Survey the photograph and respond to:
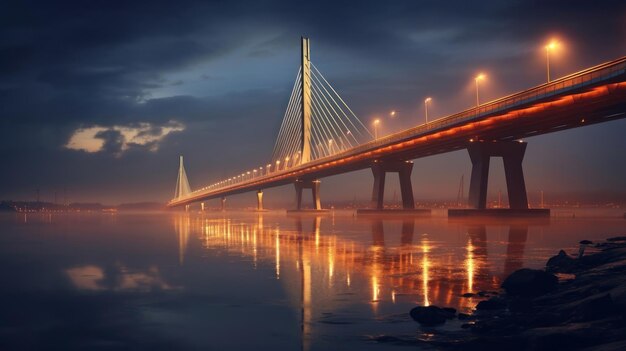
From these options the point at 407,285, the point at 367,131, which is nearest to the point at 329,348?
the point at 407,285

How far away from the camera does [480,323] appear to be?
38.5ft

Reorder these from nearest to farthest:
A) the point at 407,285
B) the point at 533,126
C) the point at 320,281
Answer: the point at 407,285 → the point at 320,281 → the point at 533,126

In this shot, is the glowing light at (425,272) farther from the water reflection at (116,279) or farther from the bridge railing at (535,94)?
the bridge railing at (535,94)

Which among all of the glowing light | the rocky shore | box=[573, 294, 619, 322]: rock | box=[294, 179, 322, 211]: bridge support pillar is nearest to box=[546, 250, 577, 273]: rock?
the rocky shore

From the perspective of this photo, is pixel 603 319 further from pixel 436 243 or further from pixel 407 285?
pixel 436 243

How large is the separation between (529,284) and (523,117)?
4682 cm

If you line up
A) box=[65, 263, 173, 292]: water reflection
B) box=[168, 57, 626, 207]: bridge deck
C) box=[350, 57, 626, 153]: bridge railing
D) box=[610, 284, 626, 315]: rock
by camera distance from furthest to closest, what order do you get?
1. box=[168, 57, 626, 207]: bridge deck
2. box=[350, 57, 626, 153]: bridge railing
3. box=[65, 263, 173, 292]: water reflection
4. box=[610, 284, 626, 315]: rock

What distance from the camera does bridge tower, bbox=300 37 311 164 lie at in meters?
116

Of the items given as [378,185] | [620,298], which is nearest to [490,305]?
[620,298]

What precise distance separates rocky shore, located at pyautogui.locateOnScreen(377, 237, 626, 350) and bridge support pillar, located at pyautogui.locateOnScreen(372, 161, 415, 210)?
266 feet

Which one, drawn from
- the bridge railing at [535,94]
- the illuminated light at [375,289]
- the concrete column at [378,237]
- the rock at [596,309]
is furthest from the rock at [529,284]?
the bridge railing at [535,94]

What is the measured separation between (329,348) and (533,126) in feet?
190

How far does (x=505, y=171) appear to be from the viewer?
70.1 m

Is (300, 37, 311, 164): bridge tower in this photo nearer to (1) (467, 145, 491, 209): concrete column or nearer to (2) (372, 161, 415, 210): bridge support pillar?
(2) (372, 161, 415, 210): bridge support pillar
